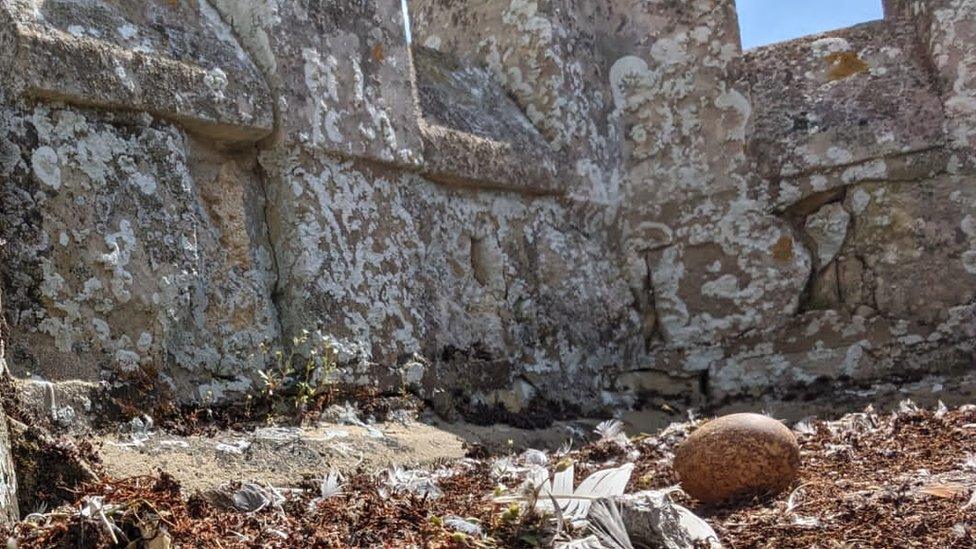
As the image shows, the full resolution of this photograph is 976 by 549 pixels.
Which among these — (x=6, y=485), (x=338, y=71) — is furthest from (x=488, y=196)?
(x=6, y=485)

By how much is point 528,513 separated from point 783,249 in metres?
3.79

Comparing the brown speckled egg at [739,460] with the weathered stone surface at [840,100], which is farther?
the weathered stone surface at [840,100]

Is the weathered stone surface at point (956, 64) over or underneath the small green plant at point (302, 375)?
over

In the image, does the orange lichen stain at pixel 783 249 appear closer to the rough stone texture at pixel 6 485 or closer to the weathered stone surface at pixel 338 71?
the weathered stone surface at pixel 338 71

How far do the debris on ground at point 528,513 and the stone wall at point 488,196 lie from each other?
0.88 meters

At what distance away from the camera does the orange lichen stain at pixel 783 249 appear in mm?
6145

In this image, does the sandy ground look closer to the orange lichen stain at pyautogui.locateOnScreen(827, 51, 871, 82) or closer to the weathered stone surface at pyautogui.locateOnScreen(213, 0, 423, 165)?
the weathered stone surface at pyautogui.locateOnScreen(213, 0, 423, 165)

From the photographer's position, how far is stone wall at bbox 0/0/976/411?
12.4 feet

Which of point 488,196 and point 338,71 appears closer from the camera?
point 338,71

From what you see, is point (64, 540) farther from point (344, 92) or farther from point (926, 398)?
point (926, 398)

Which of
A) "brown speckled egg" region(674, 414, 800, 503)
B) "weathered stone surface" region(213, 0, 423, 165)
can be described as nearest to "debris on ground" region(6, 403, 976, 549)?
"brown speckled egg" region(674, 414, 800, 503)

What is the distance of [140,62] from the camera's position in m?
3.97

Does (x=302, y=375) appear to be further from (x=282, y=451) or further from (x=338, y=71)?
(x=338, y=71)

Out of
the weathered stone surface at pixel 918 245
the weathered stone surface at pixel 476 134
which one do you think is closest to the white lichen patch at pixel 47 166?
the weathered stone surface at pixel 476 134
